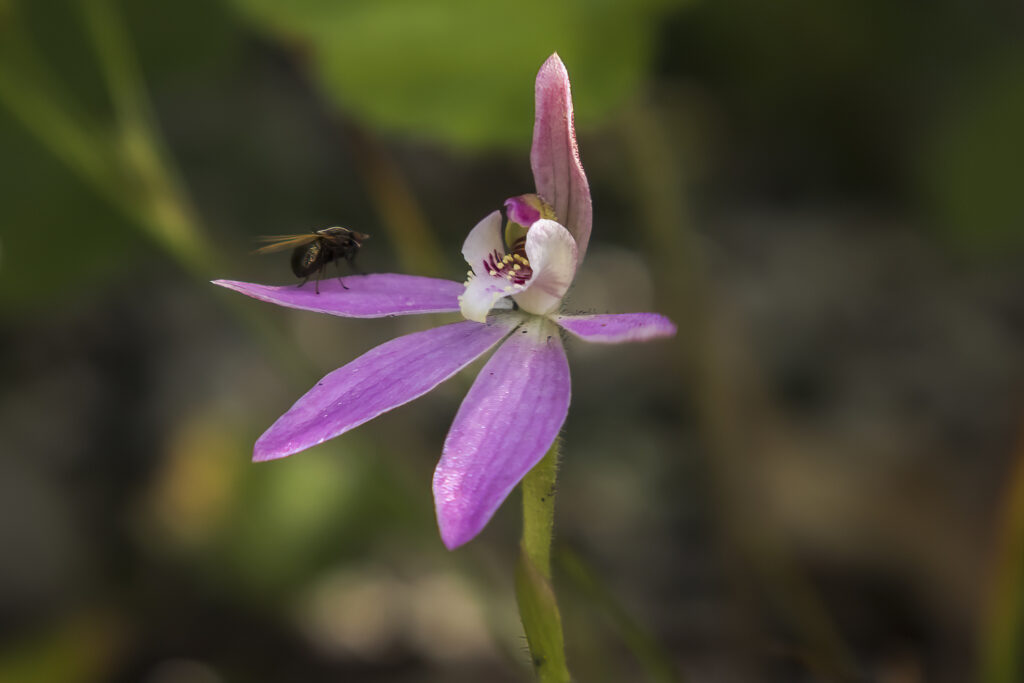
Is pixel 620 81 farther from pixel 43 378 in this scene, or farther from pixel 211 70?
pixel 43 378

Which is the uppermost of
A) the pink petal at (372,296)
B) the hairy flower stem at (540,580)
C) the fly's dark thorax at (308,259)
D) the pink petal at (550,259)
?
the pink petal at (550,259)

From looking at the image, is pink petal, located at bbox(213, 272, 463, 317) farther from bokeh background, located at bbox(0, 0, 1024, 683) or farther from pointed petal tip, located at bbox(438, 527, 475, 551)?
bokeh background, located at bbox(0, 0, 1024, 683)

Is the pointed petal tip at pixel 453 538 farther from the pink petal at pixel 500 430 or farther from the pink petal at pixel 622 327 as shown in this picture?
the pink petal at pixel 622 327

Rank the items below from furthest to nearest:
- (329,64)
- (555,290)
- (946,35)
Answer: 1. (946,35)
2. (329,64)
3. (555,290)

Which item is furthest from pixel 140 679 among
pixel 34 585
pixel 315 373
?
pixel 315 373

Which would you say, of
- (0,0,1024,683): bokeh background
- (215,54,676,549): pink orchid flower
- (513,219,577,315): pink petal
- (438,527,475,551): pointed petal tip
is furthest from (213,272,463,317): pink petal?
(0,0,1024,683): bokeh background

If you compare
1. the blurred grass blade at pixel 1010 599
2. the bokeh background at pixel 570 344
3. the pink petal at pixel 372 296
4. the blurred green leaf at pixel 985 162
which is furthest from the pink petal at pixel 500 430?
the blurred green leaf at pixel 985 162

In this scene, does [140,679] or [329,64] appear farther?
[140,679]
